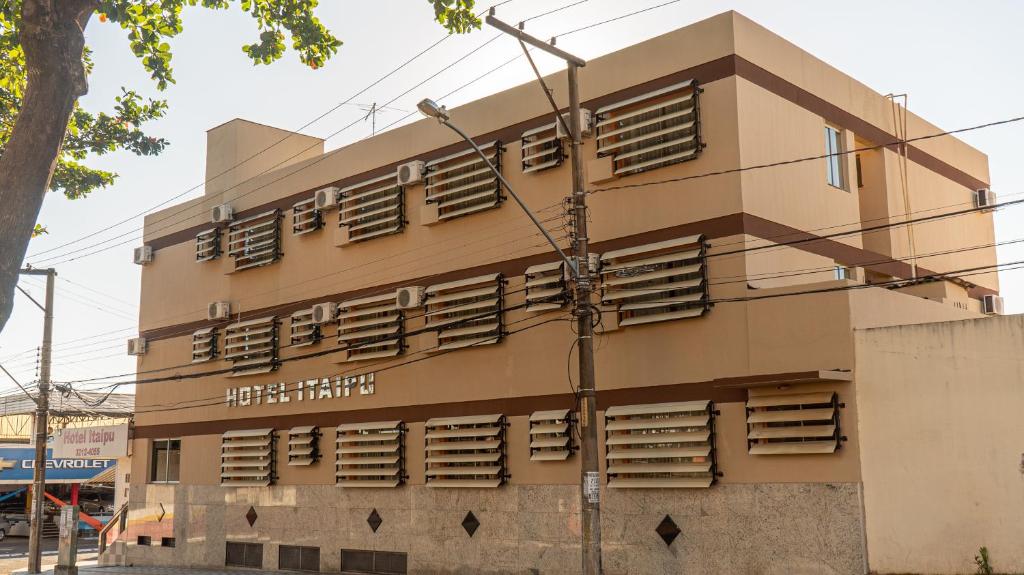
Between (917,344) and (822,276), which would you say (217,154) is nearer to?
(822,276)

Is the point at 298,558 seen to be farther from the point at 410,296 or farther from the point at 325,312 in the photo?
the point at 410,296

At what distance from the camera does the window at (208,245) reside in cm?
3316

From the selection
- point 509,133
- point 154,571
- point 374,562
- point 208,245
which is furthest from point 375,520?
point 208,245

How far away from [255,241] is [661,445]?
53.1ft

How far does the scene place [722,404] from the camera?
64.3 ft

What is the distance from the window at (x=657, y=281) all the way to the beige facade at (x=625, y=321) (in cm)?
6

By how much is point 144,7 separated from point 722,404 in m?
13.0

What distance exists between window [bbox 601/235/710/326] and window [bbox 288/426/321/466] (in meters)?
10.8

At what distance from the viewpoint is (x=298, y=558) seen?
28.5 m

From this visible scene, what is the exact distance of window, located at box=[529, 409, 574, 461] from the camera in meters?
22.1

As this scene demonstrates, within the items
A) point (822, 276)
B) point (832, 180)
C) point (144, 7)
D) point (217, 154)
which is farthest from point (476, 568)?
point (217, 154)

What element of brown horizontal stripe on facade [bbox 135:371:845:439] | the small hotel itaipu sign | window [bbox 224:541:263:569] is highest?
the small hotel itaipu sign

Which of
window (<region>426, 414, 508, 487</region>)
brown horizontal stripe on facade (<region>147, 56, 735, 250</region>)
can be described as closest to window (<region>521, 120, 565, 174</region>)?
brown horizontal stripe on facade (<region>147, 56, 735, 250</region>)

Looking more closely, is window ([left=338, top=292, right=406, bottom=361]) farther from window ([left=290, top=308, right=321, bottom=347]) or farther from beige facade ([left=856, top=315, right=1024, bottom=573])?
beige facade ([left=856, top=315, right=1024, bottom=573])
